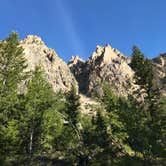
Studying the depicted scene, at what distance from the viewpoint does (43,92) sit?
32.9 metres

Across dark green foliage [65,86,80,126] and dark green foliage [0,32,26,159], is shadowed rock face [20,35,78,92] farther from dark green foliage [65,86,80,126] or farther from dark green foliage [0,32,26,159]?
dark green foliage [0,32,26,159]

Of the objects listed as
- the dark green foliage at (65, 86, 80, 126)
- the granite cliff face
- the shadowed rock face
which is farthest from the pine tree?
the shadowed rock face

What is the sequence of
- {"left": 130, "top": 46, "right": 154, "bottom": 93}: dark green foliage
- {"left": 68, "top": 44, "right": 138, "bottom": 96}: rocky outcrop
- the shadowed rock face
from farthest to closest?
the shadowed rock face → {"left": 68, "top": 44, "right": 138, "bottom": 96}: rocky outcrop → {"left": 130, "top": 46, "right": 154, "bottom": 93}: dark green foliage

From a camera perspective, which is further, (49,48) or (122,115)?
(49,48)

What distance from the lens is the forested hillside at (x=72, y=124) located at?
100 ft

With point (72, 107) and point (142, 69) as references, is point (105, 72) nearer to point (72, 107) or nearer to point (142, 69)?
point (72, 107)

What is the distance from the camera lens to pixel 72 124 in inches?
1578

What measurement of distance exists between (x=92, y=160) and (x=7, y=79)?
50.1ft

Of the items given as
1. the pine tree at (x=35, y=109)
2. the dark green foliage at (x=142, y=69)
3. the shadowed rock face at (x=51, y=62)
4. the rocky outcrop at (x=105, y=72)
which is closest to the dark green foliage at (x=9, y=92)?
the pine tree at (x=35, y=109)

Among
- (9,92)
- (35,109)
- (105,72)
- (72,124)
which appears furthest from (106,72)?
(9,92)

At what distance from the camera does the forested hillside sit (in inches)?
1203

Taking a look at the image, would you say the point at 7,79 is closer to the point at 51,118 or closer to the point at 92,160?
the point at 51,118

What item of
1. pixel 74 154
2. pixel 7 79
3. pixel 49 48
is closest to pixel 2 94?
pixel 7 79

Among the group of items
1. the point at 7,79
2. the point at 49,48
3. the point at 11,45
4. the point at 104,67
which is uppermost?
the point at 49,48
